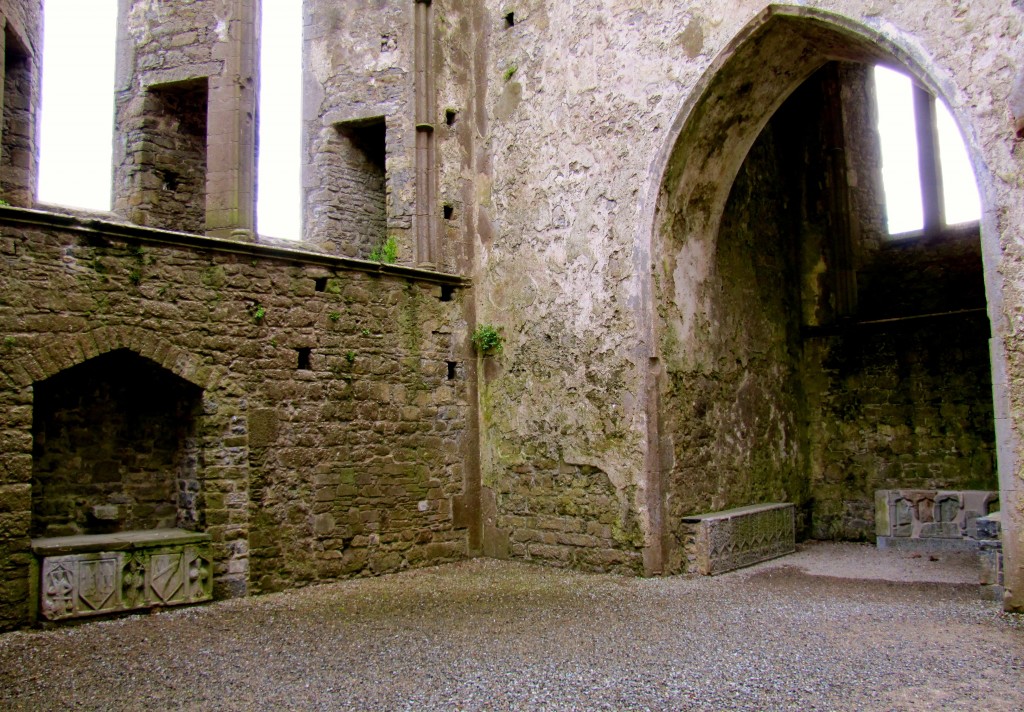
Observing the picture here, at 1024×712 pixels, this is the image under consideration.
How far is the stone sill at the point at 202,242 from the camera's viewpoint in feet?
19.2

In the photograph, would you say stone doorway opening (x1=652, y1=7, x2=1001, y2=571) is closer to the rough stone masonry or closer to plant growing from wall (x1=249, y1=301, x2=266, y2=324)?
the rough stone masonry

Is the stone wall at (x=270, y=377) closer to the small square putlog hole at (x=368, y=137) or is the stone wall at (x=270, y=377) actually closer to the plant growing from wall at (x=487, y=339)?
the plant growing from wall at (x=487, y=339)

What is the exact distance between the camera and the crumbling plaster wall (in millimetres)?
7160

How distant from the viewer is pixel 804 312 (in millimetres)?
9719

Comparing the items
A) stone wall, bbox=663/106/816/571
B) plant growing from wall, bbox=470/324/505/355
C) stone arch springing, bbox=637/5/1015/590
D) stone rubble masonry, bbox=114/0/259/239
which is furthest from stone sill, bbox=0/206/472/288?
stone wall, bbox=663/106/816/571

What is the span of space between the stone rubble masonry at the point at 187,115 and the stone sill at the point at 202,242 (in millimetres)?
611

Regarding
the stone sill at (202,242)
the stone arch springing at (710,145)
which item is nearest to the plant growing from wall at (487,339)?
the stone sill at (202,242)

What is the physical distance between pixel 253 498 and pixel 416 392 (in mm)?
1761

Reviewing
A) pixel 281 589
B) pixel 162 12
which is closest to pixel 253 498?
pixel 281 589

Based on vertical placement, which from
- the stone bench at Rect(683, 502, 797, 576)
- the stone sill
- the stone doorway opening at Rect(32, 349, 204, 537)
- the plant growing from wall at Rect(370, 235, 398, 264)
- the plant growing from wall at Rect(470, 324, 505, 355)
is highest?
the plant growing from wall at Rect(370, 235, 398, 264)

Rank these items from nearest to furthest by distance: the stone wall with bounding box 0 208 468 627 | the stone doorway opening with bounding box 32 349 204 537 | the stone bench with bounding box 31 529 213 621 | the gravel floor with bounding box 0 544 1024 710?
1. the gravel floor with bounding box 0 544 1024 710
2. the stone bench with bounding box 31 529 213 621
3. the stone wall with bounding box 0 208 468 627
4. the stone doorway opening with bounding box 32 349 204 537

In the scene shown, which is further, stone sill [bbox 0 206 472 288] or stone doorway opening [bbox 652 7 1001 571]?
stone doorway opening [bbox 652 7 1001 571]

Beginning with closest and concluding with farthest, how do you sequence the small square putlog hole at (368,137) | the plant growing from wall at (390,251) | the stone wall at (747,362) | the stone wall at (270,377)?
the stone wall at (270,377), the stone wall at (747,362), the plant growing from wall at (390,251), the small square putlog hole at (368,137)

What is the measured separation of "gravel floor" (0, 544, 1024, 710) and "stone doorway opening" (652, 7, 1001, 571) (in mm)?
1465
